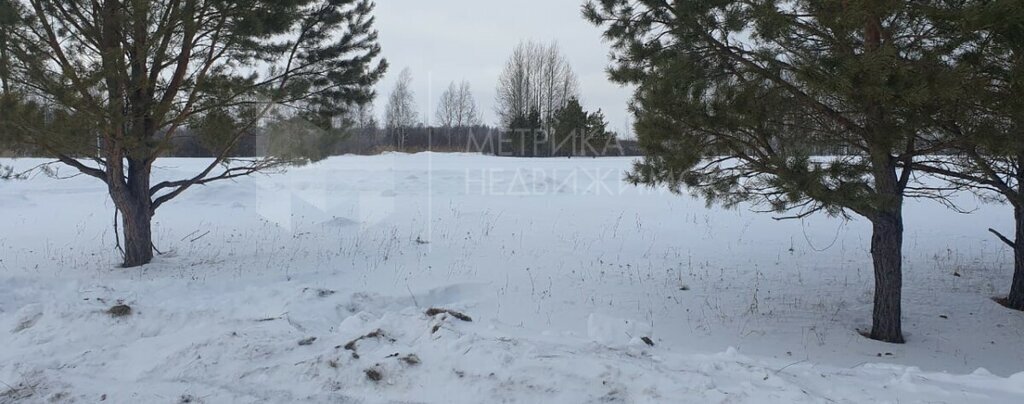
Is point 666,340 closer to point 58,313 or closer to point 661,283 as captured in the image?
point 661,283

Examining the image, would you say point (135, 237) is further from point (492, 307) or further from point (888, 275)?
point (888, 275)

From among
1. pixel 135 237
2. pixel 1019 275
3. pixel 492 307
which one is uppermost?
pixel 135 237

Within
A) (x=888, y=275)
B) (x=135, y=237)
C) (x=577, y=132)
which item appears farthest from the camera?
→ (x=577, y=132)

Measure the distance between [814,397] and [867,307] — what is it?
3865mm

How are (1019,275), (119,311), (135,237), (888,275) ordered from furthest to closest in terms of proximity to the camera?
(135,237)
(1019,275)
(888,275)
(119,311)

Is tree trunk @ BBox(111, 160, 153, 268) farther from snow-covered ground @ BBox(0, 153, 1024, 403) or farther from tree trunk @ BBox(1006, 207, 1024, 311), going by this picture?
tree trunk @ BBox(1006, 207, 1024, 311)

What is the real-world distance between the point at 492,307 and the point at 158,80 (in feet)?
16.1

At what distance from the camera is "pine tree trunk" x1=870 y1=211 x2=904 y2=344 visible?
509 centimetres

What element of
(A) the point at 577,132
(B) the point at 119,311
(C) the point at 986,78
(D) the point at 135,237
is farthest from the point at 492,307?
(A) the point at 577,132

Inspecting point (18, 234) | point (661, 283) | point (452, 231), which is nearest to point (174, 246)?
point (18, 234)

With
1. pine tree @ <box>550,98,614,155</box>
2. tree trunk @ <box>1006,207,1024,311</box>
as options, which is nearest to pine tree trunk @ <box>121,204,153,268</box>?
tree trunk @ <box>1006,207,1024,311</box>

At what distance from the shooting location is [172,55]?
693cm

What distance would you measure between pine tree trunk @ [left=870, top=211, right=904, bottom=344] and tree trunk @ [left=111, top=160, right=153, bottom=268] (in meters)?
8.23

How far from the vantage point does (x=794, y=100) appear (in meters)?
4.83
